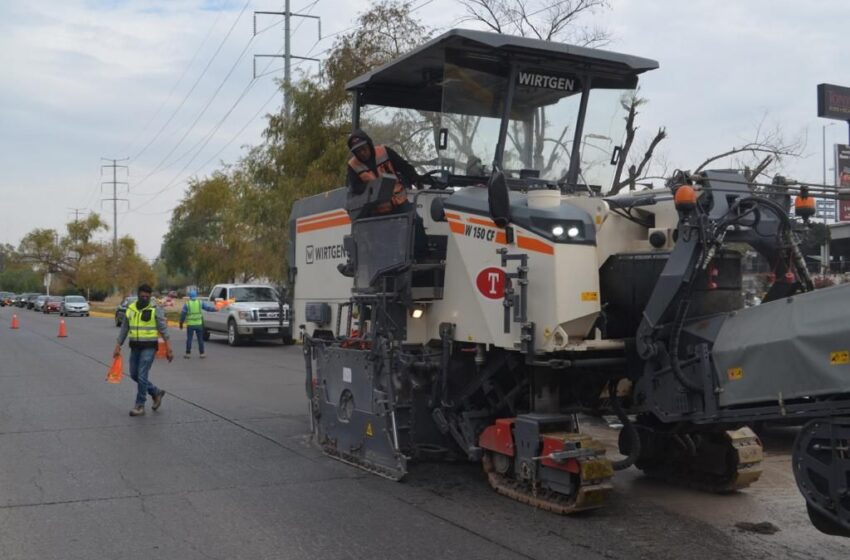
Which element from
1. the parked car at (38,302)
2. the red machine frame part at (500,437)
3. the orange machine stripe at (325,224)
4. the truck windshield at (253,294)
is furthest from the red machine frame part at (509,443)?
the parked car at (38,302)

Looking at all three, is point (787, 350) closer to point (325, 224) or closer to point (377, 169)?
point (377, 169)

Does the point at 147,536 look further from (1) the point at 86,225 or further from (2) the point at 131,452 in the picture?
(1) the point at 86,225

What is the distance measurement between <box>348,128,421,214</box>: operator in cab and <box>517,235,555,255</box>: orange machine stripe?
1567 millimetres

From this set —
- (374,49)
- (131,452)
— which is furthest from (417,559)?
(374,49)

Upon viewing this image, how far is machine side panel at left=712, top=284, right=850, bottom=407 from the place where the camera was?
183 inches

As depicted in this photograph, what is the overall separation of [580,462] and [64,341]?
82.2 feet

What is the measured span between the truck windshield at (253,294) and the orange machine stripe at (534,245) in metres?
20.3

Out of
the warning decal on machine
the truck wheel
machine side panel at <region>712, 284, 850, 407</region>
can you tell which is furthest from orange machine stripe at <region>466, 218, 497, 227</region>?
the truck wheel

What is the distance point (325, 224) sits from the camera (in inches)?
383

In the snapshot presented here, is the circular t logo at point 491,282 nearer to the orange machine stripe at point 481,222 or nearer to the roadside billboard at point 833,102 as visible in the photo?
the orange machine stripe at point 481,222

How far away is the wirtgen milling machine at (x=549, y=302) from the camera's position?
5.59 m

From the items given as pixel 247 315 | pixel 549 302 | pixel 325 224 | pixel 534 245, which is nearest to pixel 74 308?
pixel 247 315

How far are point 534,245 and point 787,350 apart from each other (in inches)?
77.2

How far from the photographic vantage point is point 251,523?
623cm
